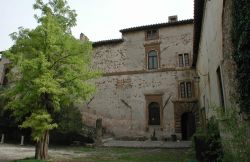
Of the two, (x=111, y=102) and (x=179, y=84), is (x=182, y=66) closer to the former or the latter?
(x=179, y=84)

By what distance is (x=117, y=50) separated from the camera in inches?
976

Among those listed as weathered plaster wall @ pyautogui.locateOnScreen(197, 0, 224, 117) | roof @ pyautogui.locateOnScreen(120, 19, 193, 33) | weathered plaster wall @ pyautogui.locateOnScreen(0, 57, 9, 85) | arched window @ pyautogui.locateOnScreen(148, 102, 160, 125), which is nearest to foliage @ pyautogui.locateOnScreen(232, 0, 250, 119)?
weathered plaster wall @ pyautogui.locateOnScreen(197, 0, 224, 117)

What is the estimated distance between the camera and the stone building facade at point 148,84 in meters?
21.7

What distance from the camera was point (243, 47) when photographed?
485 centimetres

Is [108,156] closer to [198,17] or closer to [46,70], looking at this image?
[46,70]

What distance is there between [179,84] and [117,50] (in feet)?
23.8

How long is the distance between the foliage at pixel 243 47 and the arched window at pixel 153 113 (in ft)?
56.5

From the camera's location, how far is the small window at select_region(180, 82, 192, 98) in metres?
21.6

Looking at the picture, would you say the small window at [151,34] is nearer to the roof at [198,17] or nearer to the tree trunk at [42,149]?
the roof at [198,17]

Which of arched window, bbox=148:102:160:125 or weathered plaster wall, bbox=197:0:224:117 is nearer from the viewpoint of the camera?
weathered plaster wall, bbox=197:0:224:117

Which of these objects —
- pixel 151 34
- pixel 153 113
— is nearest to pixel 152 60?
pixel 151 34

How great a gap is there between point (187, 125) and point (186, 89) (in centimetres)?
332

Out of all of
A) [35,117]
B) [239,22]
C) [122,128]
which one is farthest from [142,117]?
[239,22]

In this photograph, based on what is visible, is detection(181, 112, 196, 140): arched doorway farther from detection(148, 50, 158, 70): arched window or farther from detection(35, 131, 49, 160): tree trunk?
detection(35, 131, 49, 160): tree trunk
